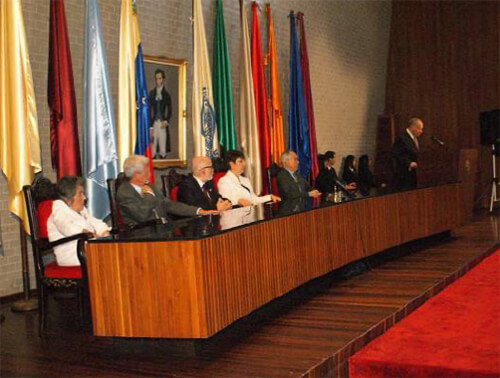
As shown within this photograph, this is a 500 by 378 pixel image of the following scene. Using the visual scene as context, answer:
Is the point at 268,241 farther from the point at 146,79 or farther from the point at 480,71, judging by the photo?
the point at 480,71

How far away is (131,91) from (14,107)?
120 cm

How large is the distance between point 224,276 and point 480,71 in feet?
28.4

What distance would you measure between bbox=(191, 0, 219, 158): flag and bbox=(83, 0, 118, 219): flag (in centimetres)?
124

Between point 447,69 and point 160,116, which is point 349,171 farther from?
point 160,116

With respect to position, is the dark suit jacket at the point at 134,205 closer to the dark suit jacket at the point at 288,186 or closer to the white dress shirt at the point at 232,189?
the white dress shirt at the point at 232,189

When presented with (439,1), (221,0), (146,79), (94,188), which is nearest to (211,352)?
(94,188)

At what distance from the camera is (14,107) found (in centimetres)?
505

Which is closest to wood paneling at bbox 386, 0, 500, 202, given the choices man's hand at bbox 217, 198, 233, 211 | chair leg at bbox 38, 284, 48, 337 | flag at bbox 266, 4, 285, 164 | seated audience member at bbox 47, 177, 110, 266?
flag at bbox 266, 4, 285, 164

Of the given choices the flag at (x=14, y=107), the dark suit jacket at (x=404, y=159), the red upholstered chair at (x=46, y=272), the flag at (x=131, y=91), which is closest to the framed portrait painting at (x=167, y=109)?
the flag at (x=131, y=91)

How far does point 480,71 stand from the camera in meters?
11.1

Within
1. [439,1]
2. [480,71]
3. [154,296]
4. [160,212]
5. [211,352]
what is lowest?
[211,352]

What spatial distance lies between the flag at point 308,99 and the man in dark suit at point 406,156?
984 mm

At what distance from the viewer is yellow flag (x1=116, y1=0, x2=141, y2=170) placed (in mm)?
5941

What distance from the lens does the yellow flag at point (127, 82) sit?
5941 millimetres
